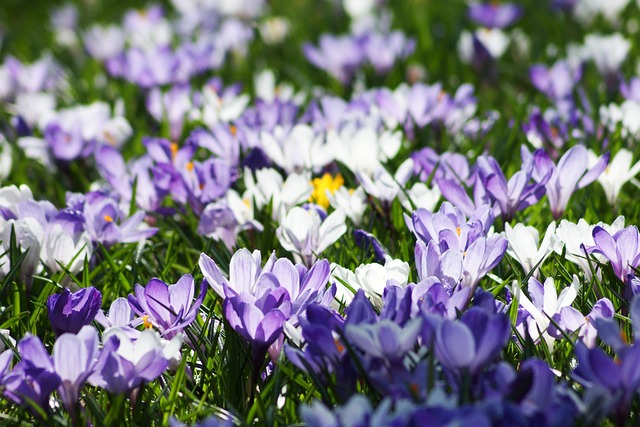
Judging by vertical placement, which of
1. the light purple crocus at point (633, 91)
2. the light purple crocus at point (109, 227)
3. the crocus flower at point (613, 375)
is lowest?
the light purple crocus at point (633, 91)

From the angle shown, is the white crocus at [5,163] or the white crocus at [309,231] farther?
the white crocus at [5,163]

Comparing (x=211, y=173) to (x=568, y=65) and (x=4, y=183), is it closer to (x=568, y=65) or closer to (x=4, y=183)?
(x=4, y=183)

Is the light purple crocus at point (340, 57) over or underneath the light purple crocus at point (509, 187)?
underneath

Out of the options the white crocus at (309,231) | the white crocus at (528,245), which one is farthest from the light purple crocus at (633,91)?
the white crocus at (309,231)

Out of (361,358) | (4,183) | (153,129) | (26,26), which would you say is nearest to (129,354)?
(361,358)

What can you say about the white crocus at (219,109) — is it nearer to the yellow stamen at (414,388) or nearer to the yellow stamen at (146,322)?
the yellow stamen at (146,322)

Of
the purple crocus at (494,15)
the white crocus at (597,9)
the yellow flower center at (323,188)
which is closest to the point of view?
the yellow flower center at (323,188)

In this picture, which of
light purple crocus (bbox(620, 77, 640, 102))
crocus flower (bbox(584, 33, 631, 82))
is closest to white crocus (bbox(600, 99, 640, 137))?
light purple crocus (bbox(620, 77, 640, 102))

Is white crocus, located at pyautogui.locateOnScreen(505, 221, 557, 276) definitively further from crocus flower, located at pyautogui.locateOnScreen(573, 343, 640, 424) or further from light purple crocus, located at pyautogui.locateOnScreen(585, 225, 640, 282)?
crocus flower, located at pyautogui.locateOnScreen(573, 343, 640, 424)
